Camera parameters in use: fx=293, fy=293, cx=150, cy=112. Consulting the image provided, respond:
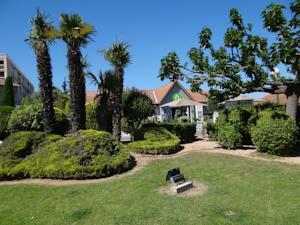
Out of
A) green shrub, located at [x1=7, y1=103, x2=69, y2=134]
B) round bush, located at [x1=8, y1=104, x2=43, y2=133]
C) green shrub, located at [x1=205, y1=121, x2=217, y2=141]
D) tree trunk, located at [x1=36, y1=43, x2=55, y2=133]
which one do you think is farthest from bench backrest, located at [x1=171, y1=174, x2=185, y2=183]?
round bush, located at [x1=8, y1=104, x2=43, y2=133]

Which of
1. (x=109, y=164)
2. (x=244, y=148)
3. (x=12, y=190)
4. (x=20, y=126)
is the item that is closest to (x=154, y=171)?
(x=109, y=164)

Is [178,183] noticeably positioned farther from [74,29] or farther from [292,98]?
[74,29]

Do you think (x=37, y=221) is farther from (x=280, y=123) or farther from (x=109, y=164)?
(x=280, y=123)

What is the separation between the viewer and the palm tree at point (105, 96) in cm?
1440

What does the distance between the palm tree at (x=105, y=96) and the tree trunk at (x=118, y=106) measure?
0.66 ft

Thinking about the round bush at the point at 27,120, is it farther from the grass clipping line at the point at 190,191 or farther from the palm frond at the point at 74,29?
the grass clipping line at the point at 190,191

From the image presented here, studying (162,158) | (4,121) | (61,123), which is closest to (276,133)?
(162,158)

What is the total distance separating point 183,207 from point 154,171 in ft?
10.9

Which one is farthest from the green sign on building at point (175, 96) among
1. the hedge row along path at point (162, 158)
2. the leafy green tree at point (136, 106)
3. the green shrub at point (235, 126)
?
the green shrub at point (235, 126)

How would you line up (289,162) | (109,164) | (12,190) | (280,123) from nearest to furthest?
(12,190) → (109,164) → (289,162) → (280,123)

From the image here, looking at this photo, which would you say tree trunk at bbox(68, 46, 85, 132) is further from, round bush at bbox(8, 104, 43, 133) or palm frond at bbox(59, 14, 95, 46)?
round bush at bbox(8, 104, 43, 133)

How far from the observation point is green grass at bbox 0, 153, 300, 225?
17.1 ft

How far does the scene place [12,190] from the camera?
745 cm

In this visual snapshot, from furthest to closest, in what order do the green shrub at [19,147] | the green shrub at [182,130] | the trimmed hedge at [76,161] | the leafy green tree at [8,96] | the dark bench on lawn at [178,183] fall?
the leafy green tree at [8,96]
the green shrub at [182,130]
the green shrub at [19,147]
the trimmed hedge at [76,161]
the dark bench on lawn at [178,183]
